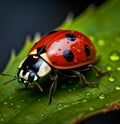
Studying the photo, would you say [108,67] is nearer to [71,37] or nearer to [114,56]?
[114,56]

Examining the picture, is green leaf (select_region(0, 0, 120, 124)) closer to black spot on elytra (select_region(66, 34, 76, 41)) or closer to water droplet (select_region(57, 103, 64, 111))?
water droplet (select_region(57, 103, 64, 111))

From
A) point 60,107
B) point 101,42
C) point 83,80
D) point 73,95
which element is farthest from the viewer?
point 101,42

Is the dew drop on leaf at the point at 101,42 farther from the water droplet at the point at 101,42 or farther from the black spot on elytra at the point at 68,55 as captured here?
the black spot on elytra at the point at 68,55

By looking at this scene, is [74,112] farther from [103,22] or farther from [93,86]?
[103,22]

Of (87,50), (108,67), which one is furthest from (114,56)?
(87,50)

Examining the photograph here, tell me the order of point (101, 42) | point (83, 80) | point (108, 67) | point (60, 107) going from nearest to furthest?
point (60, 107) < point (83, 80) < point (108, 67) < point (101, 42)

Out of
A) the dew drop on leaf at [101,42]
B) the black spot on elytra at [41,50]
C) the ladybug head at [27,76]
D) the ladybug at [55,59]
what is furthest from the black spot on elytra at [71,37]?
the dew drop on leaf at [101,42]
